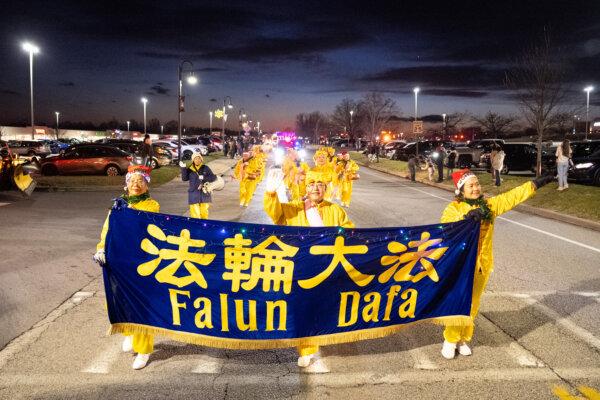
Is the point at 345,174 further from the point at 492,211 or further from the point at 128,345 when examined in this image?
the point at 128,345

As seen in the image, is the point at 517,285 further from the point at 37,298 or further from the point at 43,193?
the point at 43,193

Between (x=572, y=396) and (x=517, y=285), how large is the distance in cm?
305

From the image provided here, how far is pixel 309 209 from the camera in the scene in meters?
4.50

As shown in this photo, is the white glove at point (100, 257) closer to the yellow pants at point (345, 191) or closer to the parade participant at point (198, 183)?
the parade participant at point (198, 183)

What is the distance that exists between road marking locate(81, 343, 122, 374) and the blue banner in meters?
0.38

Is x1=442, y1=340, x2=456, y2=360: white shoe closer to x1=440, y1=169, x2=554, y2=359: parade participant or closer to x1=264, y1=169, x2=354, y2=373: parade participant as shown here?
x1=440, y1=169, x2=554, y2=359: parade participant

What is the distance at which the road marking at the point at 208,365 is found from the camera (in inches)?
157

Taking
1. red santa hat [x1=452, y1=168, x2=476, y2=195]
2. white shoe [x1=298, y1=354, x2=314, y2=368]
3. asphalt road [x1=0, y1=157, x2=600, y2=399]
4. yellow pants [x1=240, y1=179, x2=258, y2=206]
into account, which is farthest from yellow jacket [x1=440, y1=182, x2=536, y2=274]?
yellow pants [x1=240, y1=179, x2=258, y2=206]

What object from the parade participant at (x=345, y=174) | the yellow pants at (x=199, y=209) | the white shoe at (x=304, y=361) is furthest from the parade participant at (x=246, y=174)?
the white shoe at (x=304, y=361)

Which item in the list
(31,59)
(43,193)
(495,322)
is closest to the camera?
(495,322)

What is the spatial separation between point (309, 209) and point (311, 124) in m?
150

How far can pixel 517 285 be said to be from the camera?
6480 millimetres

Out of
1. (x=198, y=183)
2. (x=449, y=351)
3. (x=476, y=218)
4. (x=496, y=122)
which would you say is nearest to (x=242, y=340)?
(x=449, y=351)

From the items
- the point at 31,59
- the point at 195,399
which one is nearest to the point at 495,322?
the point at 195,399
